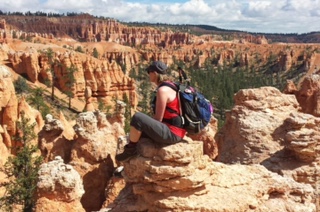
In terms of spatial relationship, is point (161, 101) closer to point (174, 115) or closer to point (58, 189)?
point (174, 115)

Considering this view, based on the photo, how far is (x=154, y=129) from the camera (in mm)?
5594

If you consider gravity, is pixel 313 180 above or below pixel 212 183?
below

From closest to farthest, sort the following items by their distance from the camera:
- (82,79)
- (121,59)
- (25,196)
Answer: (25,196)
(82,79)
(121,59)

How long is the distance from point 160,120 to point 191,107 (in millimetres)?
566

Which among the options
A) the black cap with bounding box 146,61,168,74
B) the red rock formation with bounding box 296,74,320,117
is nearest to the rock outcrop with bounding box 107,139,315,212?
the black cap with bounding box 146,61,168,74

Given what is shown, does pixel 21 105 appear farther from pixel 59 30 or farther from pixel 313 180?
pixel 59 30

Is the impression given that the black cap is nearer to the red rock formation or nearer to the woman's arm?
the woman's arm

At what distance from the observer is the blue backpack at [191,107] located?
5.75 m

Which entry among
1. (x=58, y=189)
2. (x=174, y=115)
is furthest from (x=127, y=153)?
(x=58, y=189)

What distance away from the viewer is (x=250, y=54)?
144m

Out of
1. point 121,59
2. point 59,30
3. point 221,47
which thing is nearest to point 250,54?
point 221,47

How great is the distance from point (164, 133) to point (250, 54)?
14450cm

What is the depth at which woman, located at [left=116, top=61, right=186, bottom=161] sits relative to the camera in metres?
5.62

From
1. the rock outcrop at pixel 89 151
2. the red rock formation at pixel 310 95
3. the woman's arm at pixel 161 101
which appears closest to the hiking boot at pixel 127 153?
the woman's arm at pixel 161 101
